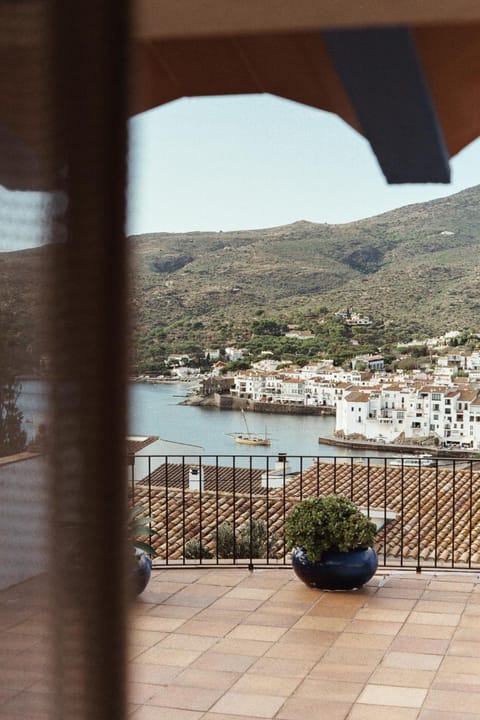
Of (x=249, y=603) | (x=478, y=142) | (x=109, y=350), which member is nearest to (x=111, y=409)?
(x=109, y=350)

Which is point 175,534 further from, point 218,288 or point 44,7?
point 44,7

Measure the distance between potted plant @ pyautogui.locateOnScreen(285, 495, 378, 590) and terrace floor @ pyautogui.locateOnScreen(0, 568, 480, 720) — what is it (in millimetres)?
102

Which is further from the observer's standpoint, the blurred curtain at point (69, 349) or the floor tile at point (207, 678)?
the floor tile at point (207, 678)

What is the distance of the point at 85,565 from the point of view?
0.31 m

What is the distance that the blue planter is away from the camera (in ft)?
15.2

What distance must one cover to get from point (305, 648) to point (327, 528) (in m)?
0.89

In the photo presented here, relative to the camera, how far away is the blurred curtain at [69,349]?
0.94ft

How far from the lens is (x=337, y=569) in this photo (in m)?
4.62

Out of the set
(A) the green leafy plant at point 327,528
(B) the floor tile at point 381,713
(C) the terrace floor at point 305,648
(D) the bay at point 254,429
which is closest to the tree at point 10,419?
(C) the terrace floor at point 305,648

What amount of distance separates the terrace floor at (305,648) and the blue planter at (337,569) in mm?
73

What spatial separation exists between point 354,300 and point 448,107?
8.97m

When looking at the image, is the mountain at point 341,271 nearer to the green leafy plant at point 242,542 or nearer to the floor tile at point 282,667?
the green leafy plant at point 242,542

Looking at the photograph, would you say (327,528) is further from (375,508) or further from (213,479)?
(213,479)

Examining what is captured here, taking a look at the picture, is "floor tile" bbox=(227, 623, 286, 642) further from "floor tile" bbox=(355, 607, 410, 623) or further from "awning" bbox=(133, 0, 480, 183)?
"awning" bbox=(133, 0, 480, 183)
